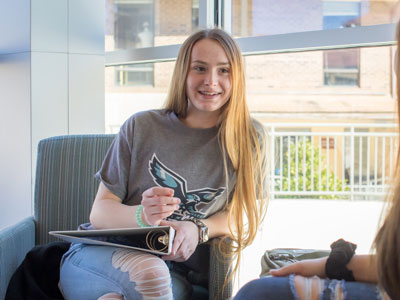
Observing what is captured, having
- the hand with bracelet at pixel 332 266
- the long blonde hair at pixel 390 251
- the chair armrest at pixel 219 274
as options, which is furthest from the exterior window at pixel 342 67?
the long blonde hair at pixel 390 251

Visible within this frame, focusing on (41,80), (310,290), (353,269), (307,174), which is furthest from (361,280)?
(307,174)

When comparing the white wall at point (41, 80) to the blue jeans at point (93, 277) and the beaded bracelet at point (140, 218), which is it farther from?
the beaded bracelet at point (140, 218)

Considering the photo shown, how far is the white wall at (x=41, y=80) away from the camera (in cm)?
243

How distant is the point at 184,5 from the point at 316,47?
1201 millimetres

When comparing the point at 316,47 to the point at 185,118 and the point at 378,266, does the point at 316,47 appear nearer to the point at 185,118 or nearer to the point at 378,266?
the point at 185,118

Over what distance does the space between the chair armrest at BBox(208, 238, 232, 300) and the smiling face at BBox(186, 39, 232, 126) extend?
0.47 meters

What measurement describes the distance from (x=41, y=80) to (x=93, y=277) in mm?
1439

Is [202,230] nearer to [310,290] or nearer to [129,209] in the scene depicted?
[129,209]

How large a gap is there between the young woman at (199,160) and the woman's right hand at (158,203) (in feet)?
0.45

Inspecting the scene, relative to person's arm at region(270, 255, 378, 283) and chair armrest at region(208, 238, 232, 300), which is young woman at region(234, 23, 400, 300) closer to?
person's arm at region(270, 255, 378, 283)

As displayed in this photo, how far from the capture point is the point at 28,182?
2.49 m

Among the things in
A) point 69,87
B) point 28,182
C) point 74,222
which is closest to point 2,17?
point 69,87

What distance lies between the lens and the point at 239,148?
1.55 metres

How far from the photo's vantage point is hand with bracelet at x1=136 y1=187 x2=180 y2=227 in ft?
4.16
